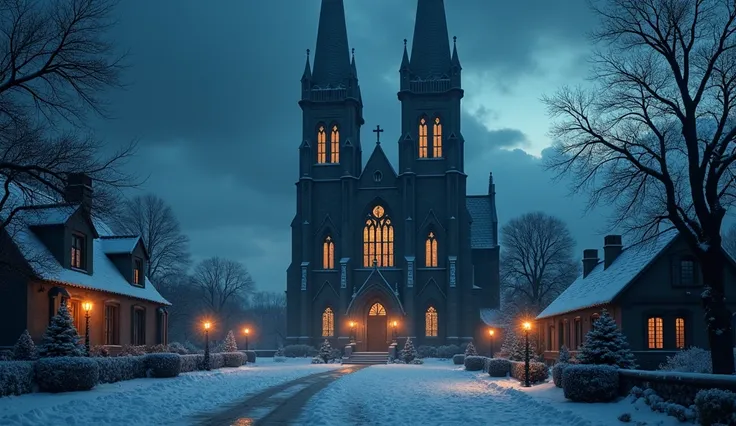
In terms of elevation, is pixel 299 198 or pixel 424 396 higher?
pixel 299 198

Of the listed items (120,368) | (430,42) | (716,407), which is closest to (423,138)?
(430,42)

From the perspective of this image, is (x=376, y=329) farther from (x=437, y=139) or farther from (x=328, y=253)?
(x=437, y=139)

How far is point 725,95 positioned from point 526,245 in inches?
2311

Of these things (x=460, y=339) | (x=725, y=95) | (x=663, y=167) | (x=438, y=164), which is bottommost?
(x=460, y=339)

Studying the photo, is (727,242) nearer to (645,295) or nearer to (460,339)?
(460,339)

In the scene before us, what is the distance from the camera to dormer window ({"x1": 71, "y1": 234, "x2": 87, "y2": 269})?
34.5m

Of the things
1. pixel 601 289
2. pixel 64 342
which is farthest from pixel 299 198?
pixel 64 342

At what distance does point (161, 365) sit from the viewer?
102ft

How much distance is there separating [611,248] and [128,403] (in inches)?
1206

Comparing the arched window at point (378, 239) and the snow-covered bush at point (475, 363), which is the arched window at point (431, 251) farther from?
the snow-covered bush at point (475, 363)

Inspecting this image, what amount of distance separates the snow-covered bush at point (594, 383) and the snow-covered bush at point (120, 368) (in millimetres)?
15610

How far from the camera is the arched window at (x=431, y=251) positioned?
220 feet

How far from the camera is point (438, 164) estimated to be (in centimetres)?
6844

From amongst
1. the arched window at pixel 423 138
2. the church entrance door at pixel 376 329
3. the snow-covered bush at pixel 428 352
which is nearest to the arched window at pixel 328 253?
the church entrance door at pixel 376 329
